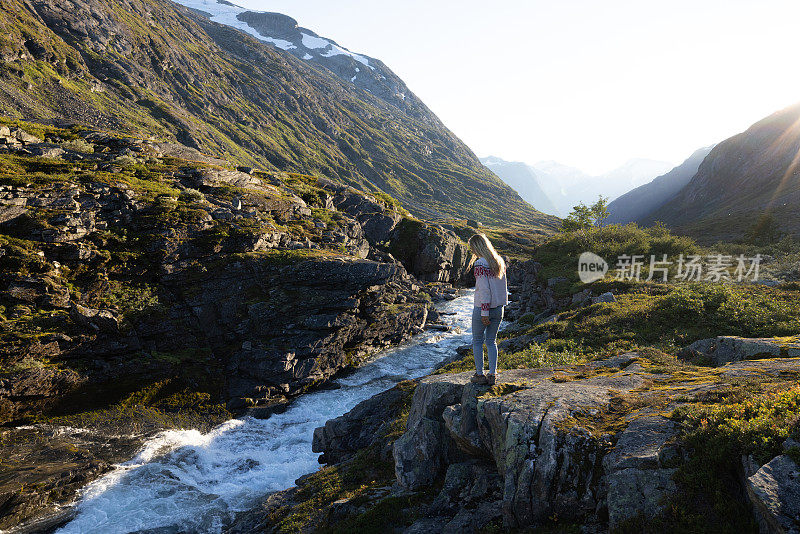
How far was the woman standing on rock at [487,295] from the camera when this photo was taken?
410 inches

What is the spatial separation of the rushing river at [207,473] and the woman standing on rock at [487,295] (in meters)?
15.0

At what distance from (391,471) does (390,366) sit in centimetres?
2314

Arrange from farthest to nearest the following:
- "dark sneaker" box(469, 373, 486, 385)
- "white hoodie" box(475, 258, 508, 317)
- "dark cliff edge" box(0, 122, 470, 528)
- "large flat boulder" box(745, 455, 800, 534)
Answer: "dark cliff edge" box(0, 122, 470, 528) → "dark sneaker" box(469, 373, 486, 385) → "white hoodie" box(475, 258, 508, 317) → "large flat boulder" box(745, 455, 800, 534)

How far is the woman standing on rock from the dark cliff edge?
22046 mm

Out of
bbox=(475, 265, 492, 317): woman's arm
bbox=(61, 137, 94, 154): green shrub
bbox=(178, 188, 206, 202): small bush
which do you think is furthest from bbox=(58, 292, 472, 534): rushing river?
bbox=(61, 137, 94, 154): green shrub

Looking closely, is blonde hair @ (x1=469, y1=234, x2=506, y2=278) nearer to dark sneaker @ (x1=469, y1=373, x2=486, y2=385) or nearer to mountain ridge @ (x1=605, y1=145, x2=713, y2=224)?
dark sneaker @ (x1=469, y1=373, x2=486, y2=385)

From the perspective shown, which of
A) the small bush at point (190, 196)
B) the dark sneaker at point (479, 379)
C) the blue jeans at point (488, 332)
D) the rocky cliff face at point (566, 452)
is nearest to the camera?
the rocky cliff face at point (566, 452)

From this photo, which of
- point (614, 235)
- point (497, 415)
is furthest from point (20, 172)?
point (614, 235)

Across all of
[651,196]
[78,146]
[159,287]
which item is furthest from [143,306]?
[651,196]

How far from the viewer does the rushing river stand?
16359 millimetres

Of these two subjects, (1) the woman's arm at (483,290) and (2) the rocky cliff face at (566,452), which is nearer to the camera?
(2) the rocky cliff face at (566,452)

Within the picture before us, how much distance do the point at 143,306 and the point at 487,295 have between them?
30793 mm

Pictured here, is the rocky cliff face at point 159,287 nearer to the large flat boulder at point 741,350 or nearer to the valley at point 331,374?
the valley at point 331,374

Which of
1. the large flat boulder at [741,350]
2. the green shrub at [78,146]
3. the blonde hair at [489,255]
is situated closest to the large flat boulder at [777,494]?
the blonde hair at [489,255]
